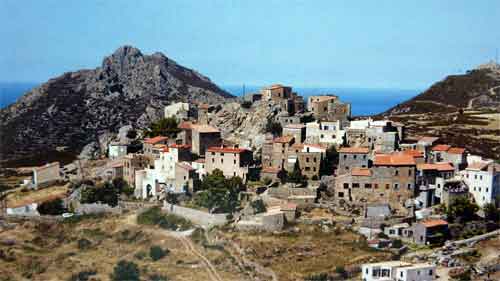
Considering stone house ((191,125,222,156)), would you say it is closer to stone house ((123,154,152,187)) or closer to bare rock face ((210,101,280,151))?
bare rock face ((210,101,280,151))

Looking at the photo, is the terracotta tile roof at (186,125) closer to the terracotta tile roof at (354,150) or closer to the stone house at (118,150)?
the stone house at (118,150)

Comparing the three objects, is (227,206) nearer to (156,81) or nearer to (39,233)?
(39,233)

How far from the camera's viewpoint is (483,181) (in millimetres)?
45594

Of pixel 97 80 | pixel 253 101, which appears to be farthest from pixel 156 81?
pixel 253 101

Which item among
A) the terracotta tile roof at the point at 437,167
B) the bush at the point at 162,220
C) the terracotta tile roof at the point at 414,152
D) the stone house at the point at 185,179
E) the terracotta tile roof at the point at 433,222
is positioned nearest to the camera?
the terracotta tile roof at the point at 433,222

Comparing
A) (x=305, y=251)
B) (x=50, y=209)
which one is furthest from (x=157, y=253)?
(x=50, y=209)

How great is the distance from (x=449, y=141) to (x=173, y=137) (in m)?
27.6

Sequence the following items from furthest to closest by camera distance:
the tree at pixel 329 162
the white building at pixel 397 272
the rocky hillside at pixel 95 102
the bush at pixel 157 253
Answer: the rocky hillside at pixel 95 102 → the tree at pixel 329 162 → the bush at pixel 157 253 → the white building at pixel 397 272

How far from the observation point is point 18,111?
11975cm

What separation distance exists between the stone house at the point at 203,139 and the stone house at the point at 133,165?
13.7ft

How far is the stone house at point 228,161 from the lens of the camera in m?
51.0

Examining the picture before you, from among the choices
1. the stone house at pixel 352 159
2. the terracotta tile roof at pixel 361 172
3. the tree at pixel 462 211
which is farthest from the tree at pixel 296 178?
the tree at pixel 462 211

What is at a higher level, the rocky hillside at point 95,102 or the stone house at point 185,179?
the rocky hillside at point 95,102

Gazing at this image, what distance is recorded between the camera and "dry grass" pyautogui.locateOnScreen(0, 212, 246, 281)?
4194cm
